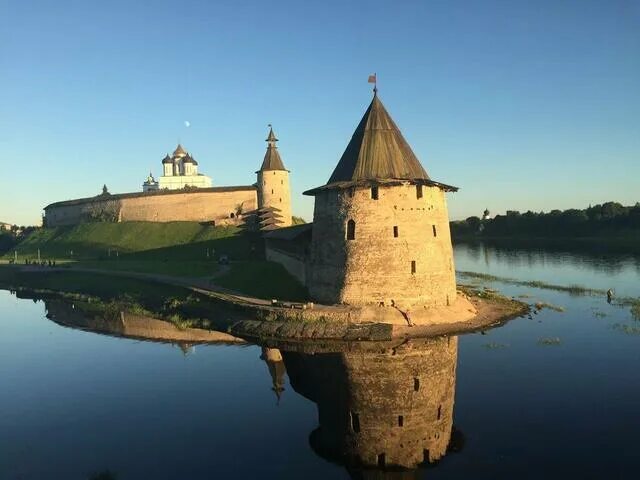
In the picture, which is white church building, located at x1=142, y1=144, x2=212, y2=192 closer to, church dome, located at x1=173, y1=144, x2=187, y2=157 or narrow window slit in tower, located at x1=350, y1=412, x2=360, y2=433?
church dome, located at x1=173, y1=144, x2=187, y2=157

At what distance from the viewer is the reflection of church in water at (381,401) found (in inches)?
459

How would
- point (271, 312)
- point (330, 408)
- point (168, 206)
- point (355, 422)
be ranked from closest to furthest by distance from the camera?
point (355, 422), point (330, 408), point (271, 312), point (168, 206)

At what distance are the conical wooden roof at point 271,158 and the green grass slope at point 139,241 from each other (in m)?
7.05

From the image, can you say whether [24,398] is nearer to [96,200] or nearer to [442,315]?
[442,315]

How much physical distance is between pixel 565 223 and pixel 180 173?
224 ft

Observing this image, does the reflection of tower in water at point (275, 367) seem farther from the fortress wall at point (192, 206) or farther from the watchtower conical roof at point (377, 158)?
the fortress wall at point (192, 206)

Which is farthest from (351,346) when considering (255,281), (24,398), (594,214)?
(594,214)

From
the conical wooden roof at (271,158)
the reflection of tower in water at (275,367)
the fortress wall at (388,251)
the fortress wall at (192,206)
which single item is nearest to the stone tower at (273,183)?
the conical wooden roof at (271,158)

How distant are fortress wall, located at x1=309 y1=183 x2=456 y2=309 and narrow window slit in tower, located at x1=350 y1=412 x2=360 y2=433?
9271mm

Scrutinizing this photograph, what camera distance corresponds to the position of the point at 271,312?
2302 centimetres

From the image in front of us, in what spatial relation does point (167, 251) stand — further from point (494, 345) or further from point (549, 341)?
point (549, 341)

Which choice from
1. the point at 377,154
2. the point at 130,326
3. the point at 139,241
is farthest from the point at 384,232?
the point at 139,241

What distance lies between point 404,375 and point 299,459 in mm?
5868

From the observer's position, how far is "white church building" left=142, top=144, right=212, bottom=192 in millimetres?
A: 81062
